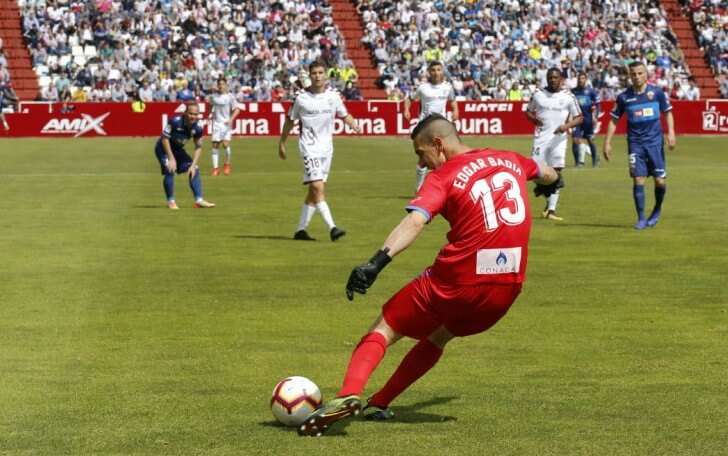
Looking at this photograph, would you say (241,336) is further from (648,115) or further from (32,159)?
(32,159)

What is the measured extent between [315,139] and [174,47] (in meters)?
36.7

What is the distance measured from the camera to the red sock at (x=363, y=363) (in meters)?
7.29

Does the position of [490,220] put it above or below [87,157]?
above

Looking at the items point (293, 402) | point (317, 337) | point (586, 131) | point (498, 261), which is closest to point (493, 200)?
point (498, 261)

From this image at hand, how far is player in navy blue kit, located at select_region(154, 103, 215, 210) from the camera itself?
2231 cm

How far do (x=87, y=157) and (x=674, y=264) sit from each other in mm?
24556

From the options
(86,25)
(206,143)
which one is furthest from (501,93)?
(86,25)

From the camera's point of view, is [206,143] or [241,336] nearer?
[241,336]

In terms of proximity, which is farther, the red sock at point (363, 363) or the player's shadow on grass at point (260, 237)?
the player's shadow on grass at point (260, 237)

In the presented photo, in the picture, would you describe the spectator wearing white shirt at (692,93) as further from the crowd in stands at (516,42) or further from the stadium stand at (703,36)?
the stadium stand at (703,36)

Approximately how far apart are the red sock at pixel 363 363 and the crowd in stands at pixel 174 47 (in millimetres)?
42571

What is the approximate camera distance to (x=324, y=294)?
520 inches

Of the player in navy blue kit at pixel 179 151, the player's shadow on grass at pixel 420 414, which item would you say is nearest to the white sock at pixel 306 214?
the player in navy blue kit at pixel 179 151

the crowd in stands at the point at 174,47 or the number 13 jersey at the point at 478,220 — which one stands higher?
the number 13 jersey at the point at 478,220
